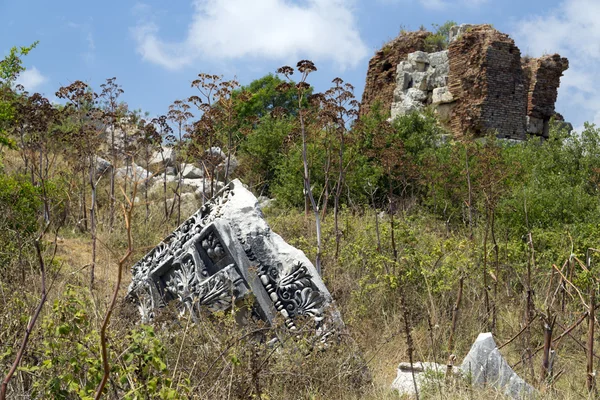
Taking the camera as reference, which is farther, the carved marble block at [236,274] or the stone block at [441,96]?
the stone block at [441,96]

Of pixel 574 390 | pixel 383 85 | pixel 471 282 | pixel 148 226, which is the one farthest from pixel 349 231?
pixel 383 85

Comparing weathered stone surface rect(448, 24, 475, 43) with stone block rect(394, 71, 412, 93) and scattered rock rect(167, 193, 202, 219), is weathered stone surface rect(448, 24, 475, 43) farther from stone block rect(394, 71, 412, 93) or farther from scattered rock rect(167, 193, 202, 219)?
scattered rock rect(167, 193, 202, 219)

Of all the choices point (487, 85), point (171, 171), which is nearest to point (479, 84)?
point (487, 85)

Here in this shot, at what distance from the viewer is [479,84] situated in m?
19.3

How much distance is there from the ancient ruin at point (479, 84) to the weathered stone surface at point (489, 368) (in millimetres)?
14375

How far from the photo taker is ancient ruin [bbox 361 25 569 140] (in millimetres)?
19281

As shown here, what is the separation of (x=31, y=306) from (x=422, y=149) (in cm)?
1184

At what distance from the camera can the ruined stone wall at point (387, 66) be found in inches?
864

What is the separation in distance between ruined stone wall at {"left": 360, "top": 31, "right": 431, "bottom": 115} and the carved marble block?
16.6m

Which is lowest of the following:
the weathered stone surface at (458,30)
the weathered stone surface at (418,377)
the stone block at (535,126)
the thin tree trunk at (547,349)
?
the weathered stone surface at (418,377)

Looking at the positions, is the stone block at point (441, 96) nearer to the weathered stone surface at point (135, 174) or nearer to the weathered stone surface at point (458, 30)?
the weathered stone surface at point (458, 30)

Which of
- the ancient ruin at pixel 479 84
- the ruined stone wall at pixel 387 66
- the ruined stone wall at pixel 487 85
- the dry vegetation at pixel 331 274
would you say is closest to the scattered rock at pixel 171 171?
the dry vegetation at pixel 331 274

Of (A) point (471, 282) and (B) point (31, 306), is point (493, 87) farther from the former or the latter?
(B) point (31, 306)

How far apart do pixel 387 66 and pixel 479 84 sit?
419 centimetres
